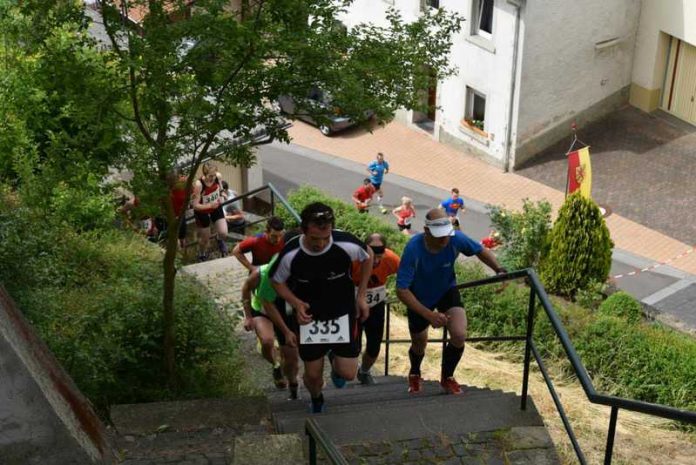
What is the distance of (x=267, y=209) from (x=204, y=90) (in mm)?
15305

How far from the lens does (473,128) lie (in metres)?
27.5

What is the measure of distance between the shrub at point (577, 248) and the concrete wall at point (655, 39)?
28.8ft

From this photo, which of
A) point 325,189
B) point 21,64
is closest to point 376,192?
point 325,189

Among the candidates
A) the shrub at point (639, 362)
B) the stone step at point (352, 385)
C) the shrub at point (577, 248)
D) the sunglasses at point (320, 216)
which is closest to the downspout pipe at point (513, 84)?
the shrub at point (577, 248)

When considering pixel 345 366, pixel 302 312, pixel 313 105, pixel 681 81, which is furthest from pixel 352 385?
pixel 681 81

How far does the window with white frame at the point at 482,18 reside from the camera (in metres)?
26.0

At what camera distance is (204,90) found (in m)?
8.55

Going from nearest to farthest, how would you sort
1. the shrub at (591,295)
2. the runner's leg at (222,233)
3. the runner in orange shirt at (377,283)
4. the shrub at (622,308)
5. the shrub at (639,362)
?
the runner in orange shirt at (377,283) < the shrub at (639,362) < the runner's leg at (222,233) < the shrub at (622,308) < the shrub at (591,295)

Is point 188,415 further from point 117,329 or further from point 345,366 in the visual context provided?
point 117,329

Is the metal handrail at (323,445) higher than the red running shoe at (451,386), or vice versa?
the metal handrail at (323,445)

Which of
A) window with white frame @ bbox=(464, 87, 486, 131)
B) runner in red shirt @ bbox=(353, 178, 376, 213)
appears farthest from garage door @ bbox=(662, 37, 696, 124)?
runner in red shirt @ bbox=(353, 178, 376, 213)

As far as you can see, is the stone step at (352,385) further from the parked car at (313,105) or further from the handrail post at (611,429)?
the handrail post at (611,429)

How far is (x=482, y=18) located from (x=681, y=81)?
5174mm

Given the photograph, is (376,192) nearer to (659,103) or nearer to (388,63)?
(659,103)
